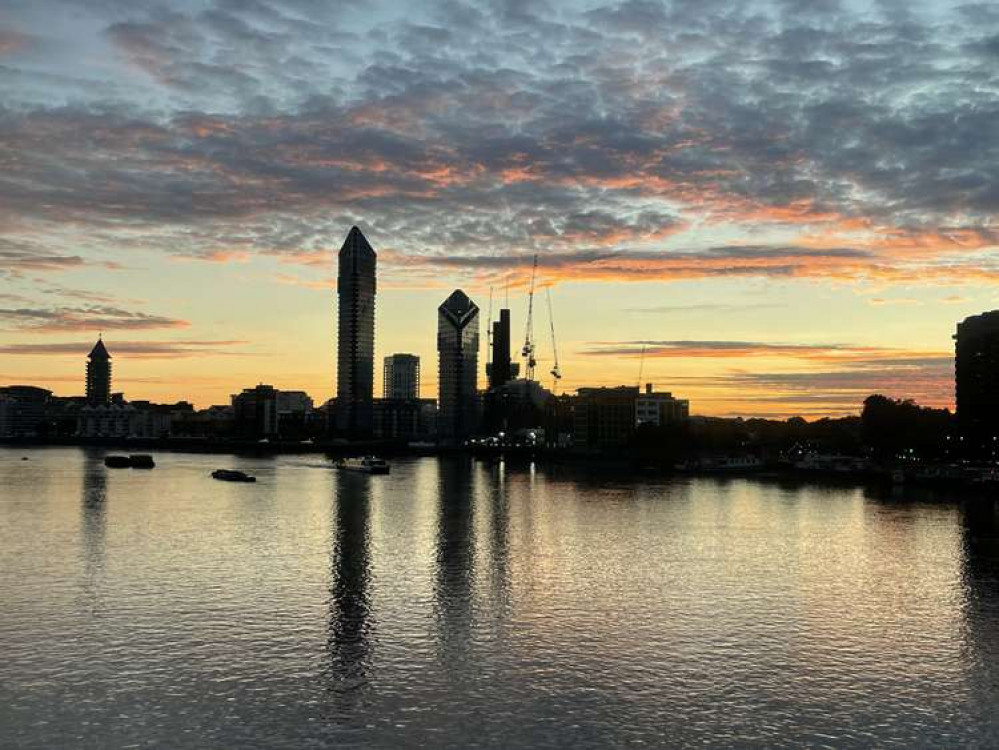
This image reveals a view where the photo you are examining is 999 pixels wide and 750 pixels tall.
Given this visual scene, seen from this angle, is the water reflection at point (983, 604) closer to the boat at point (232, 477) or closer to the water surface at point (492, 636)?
the water surface at point (492, 636)

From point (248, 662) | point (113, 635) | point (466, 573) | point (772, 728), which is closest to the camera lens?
point (772, 728)

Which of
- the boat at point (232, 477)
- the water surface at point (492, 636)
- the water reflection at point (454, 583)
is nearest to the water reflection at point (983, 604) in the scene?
the water surface at point (492, 636)

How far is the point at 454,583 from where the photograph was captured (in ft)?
228

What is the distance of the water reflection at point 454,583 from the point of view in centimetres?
5106

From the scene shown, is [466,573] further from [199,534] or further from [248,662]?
[199,534]

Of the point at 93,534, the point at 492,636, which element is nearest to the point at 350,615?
the point at 492,636

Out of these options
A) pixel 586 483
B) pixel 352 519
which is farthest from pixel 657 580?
pixel 586 483

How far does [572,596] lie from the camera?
64812 mm

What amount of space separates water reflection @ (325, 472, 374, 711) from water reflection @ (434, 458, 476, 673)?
4308 millimetres

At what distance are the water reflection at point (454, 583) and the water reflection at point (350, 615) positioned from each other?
4308 millimetres

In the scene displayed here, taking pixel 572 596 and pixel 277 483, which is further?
pixel 277 483

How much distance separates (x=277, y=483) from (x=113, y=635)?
447 ft

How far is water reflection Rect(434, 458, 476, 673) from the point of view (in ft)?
168

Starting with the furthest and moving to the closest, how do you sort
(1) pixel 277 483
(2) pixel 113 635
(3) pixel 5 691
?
1. (1) pixel 277 483
2. (2) pixel 113 635
3. (3) pixel 5 691
